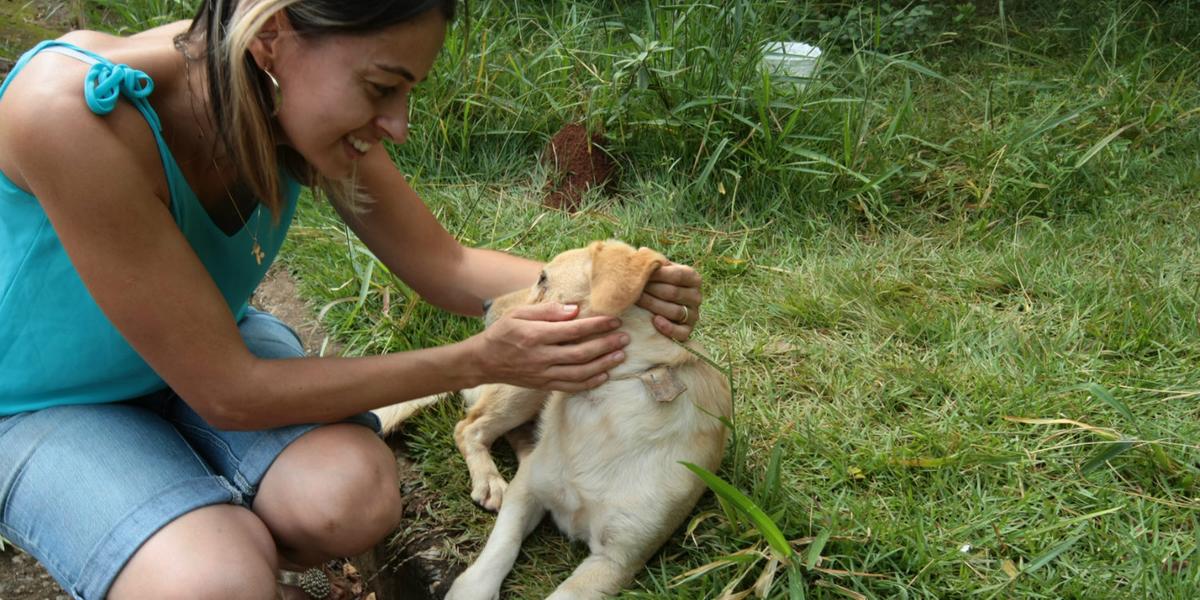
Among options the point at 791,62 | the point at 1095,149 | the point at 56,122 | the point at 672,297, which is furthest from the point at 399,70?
the point at 1095,149

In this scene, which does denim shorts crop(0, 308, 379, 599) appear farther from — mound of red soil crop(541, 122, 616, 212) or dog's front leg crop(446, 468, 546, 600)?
mound of red soil crop(541, 122, 616, 212)

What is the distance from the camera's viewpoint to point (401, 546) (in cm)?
280

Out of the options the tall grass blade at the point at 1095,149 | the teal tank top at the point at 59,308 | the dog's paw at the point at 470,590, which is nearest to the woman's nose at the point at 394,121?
the teal tank top at the point at 59,308

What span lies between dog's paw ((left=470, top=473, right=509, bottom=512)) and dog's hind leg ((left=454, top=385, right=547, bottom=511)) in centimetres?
4

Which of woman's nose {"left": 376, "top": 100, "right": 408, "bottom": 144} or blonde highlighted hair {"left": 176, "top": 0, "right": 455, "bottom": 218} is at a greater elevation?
blonde highlighted hair {"left": 176, "top": 0, "right": 455, "bottom": 218}

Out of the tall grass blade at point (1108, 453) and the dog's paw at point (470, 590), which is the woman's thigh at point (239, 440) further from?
the tall grass blade at point (1108, 453)

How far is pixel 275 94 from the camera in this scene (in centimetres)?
205

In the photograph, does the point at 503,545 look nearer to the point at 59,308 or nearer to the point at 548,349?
the point at 548,349

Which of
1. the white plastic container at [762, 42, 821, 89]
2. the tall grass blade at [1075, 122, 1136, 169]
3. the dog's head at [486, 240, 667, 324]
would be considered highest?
the dog's head at [486, 240, 667, 324]

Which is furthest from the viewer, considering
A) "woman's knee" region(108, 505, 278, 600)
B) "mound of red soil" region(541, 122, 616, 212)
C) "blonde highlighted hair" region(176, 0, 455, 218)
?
"mound of red soil" region(541, 122, 616, 212)

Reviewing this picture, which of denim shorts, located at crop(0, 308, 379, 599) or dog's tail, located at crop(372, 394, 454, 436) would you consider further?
dog's tail, located at crop(372, 394, 454, 436)

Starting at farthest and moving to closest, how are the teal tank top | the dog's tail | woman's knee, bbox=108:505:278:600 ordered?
the dog's tail < the teal tank top < woman's knee, bbox=108:505:278:600

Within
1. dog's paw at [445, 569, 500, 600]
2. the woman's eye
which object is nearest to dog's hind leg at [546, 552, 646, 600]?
dog's paw at [445, 569, 500, 600]

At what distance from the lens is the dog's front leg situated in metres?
2.51
